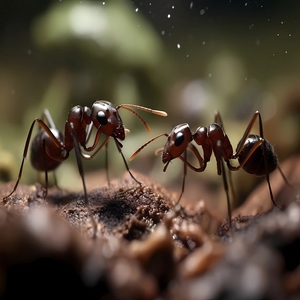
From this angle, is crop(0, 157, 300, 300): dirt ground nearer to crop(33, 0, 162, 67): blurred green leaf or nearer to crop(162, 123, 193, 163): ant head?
crop(162, 123, 193, 163): ant head

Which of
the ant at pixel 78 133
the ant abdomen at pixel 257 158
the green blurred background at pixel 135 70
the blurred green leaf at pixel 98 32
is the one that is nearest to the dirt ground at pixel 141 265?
the ant at pixel 78 133

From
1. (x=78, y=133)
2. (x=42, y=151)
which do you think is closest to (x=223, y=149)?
(x=78, y=133)

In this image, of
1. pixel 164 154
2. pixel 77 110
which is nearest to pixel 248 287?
pixel 164 154

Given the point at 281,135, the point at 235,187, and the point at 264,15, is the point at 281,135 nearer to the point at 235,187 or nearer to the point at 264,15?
the point at 235,187

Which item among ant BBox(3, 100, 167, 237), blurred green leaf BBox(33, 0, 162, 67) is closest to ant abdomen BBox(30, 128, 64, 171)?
ant BBox(3, 100, 167, 237)

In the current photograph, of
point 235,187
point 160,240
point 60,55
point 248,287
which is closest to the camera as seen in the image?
point 248,287

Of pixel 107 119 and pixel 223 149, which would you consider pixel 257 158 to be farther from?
pixel 107 119

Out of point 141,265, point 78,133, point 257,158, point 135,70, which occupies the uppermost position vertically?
point 135,70
